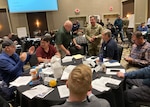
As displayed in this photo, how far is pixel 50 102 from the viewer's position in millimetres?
1534

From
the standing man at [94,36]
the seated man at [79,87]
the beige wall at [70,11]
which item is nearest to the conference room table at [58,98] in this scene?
the seated man at [79,87]

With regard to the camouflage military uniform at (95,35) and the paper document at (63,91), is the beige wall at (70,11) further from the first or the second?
the paper document at (63,91)

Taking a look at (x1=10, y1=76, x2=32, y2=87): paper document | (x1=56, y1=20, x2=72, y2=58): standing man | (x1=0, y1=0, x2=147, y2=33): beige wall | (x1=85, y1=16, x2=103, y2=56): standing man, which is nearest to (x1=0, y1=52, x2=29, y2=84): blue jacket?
(x1=10, y1=76, x2=32, y2=87): paper document

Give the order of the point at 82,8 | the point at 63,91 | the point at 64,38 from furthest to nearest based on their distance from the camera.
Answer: the point at 82,8
the point at 64,38
the point at 63,91

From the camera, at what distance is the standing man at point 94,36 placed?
399 cm

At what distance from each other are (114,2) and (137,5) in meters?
2.02

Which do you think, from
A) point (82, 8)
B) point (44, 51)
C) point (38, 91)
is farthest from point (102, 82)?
point (82, 8)

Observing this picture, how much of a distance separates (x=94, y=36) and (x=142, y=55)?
5.16 feet

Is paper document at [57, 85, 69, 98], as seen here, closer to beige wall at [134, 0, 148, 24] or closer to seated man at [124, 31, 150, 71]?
seated man at [124, 31, 150, 71]

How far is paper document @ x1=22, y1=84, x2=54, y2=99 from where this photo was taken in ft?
5.31

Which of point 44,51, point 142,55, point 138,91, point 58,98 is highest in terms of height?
point 44,51

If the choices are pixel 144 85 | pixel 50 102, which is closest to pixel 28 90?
pixel 50 102

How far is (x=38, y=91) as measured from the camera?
170cm

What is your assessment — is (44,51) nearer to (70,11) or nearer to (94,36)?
(94,36)
